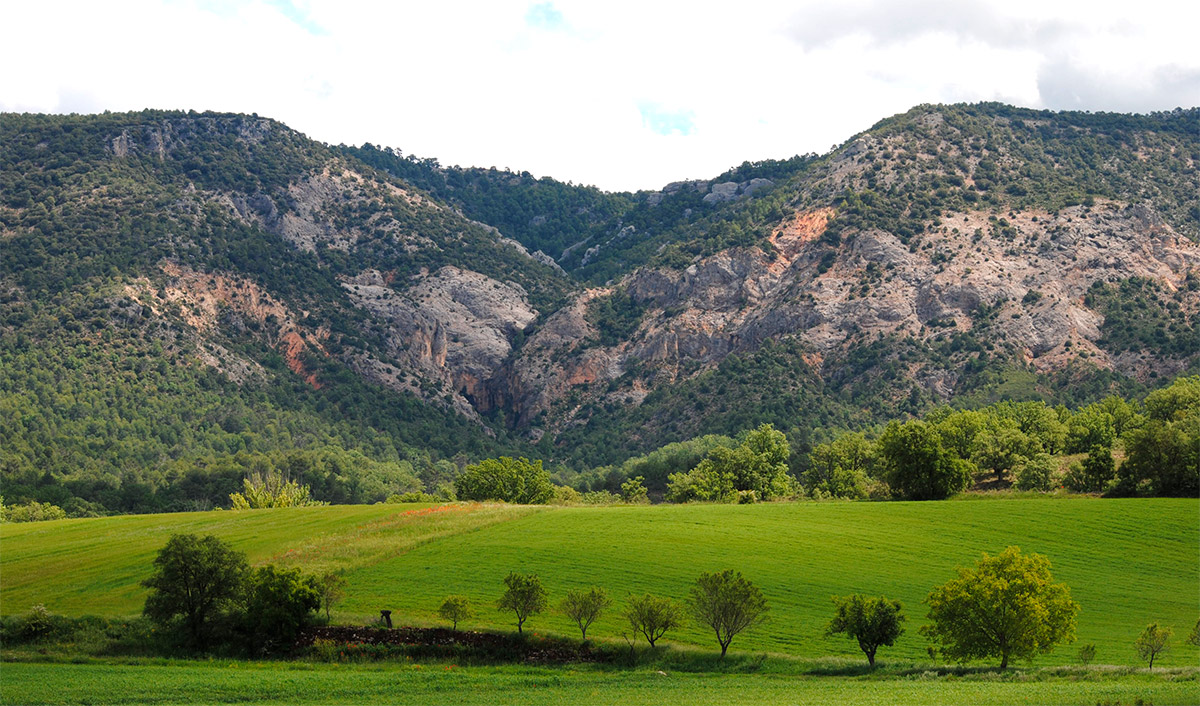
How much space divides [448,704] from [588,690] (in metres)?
6.62

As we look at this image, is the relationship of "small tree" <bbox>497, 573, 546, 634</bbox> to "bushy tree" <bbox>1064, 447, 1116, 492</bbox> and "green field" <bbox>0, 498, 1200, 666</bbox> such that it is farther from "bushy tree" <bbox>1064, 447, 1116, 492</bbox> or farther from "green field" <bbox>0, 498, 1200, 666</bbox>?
"bushy tree" <bbox>1064, 447, 1116, 492</bbox>

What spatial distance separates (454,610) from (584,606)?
699 centimetres

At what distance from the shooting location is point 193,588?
51344 mm

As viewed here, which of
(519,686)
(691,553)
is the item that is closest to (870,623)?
(519,686)

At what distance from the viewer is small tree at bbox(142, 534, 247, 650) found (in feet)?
167

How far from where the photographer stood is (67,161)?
195 meters

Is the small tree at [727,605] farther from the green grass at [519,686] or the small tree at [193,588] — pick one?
the small tree at [193,588]

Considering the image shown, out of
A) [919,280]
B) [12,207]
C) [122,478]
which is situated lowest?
[122,478]

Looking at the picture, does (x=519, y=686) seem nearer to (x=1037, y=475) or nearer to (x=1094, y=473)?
(x=1094, y=473)

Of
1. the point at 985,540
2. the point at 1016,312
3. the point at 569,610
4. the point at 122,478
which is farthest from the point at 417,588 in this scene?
the point at 1016,312

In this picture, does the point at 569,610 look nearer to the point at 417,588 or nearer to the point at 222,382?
the point at 417,588

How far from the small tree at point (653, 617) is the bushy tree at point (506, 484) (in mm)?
61002

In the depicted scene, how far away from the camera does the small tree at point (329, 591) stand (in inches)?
2072

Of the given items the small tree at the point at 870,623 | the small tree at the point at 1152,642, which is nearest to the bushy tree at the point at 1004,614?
the small tree at the point at 870,623
